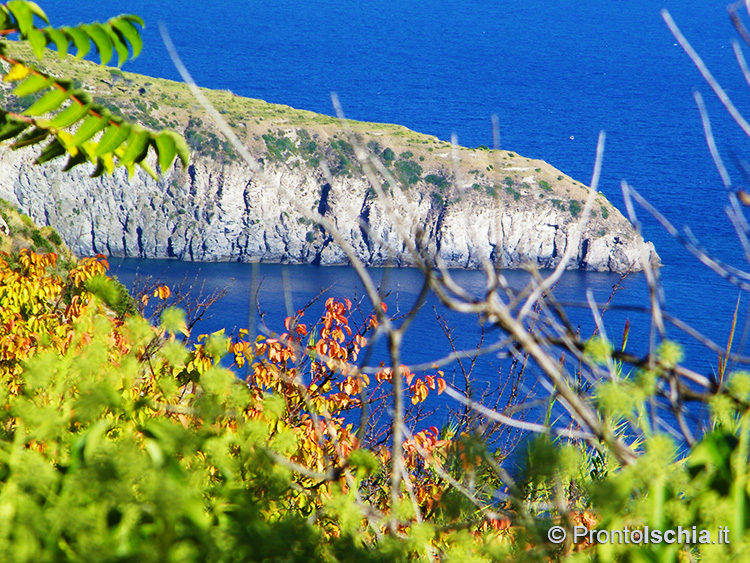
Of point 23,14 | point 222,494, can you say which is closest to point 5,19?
point 23,14

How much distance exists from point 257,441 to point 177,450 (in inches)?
21.2

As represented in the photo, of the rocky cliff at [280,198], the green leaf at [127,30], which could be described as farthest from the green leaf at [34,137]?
the rocky cliff at [280,198]

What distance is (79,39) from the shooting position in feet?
9.87

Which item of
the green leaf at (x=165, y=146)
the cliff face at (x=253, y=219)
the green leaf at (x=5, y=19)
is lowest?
the green leaf at (x=165, y=146)

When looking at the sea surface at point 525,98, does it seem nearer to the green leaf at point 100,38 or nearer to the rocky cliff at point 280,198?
the rocky cliff at point 280,198

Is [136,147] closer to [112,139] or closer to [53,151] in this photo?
[112,139]

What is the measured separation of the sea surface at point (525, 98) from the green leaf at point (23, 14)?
45.2 meters

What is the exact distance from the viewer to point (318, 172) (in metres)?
98.8

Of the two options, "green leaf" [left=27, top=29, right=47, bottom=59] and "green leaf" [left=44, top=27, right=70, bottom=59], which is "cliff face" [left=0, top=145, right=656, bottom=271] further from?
"green leaf" [left=27, top=29, right=47, bottom=59]

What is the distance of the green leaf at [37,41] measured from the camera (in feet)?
9.07

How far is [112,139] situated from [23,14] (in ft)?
1.71

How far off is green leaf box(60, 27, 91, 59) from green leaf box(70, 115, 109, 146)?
1.05 feet

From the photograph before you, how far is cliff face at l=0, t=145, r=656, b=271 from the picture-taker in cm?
9612

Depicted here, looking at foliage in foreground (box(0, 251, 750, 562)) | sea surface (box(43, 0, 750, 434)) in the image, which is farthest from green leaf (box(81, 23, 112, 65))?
sea surface (box(43, 0, 750, 434))
